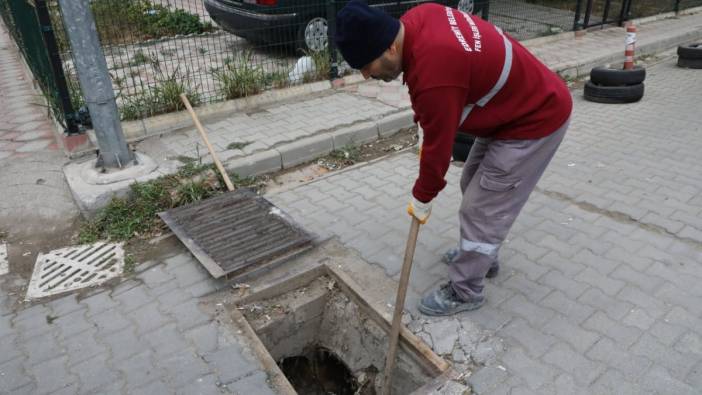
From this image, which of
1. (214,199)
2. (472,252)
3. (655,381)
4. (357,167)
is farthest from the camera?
(357,167)

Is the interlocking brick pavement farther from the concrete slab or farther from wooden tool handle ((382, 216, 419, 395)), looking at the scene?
the concrete slab

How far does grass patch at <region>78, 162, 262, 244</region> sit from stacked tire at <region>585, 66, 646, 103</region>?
15.1 feet

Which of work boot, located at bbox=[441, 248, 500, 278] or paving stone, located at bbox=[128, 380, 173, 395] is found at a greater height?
work boot, located at bbox=[441, 248, 500, 278]

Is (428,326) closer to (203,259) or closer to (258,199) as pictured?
(203,259)

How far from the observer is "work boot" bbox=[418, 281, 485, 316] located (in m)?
2.91

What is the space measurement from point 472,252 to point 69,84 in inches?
170

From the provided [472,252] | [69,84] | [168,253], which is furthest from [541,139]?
[69,84]

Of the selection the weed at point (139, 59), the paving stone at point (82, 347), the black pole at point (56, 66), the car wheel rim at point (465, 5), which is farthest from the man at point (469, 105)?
the car wheel rim at point (465, 5)

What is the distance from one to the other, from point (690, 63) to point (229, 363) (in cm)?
879

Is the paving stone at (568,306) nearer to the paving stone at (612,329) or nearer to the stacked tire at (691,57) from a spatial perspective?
the paving stone at (612,329)

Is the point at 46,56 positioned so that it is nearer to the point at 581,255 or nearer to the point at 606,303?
the point at 581,255

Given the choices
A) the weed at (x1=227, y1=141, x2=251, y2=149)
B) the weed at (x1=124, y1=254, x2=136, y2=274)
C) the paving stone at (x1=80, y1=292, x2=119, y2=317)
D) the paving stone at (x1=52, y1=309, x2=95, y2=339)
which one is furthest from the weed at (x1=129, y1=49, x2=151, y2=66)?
the paving stone at (x1=52, y1=309, x2=95, y2=339)

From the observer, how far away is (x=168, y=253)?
3598mm

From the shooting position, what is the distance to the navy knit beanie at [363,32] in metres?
2.00
